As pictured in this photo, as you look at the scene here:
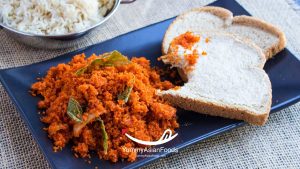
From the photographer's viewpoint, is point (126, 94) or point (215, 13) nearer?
point (126, 94)

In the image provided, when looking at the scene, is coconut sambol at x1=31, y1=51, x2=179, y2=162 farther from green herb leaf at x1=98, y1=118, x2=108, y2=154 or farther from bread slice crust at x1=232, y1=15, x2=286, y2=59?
bread slice crust at x1=232, y1=15, x2=286, y2=59

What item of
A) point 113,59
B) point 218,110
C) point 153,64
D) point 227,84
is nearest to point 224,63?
point 227,84

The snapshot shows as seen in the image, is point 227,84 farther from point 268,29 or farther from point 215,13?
point 215,13

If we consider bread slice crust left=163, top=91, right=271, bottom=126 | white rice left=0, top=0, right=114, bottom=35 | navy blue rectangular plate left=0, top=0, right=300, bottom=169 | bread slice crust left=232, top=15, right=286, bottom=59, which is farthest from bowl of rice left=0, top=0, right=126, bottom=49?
bread slice crust left=232, top=15, right=286, bottom=59

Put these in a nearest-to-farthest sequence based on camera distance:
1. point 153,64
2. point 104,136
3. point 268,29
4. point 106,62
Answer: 1. point 104,136
2. point 106,62
3. point 153,64
4. point 268,29

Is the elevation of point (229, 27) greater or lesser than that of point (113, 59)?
lesser

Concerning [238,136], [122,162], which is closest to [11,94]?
[122,162]

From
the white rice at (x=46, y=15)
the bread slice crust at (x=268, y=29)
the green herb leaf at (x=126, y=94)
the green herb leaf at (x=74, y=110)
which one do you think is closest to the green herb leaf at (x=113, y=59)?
the green herb leaf at (x=126, y=94)
